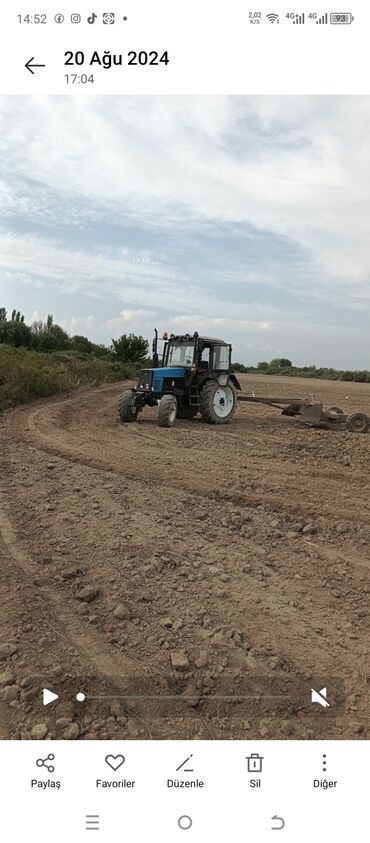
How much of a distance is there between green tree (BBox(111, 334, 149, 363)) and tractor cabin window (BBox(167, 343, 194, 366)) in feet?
72.8

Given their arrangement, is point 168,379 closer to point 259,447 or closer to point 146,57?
point 259,447

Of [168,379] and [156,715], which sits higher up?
[168,379]

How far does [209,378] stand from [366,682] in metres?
9.54

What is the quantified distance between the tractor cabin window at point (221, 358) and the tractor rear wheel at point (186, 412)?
1.17 metres

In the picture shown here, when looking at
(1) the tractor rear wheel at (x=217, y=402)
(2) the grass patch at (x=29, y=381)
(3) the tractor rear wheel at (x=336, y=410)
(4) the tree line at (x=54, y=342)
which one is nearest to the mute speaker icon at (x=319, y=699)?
(1) the tractor rear wheel at (x=217, y=402)

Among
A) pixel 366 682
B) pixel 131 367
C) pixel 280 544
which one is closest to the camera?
pixel 366 682

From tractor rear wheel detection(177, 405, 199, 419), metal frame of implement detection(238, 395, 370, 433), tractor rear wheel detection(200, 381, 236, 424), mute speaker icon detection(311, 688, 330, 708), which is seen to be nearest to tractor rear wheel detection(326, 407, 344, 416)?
metal frame of implement detection(238, 395, 370, 433)

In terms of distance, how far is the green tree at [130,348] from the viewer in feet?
112

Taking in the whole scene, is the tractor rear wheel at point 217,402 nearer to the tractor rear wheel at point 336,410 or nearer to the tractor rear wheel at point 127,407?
the tractor rear wheel at point 127,407

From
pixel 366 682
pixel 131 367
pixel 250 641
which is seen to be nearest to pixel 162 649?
pixel 250 641

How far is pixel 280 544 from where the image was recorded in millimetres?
4504

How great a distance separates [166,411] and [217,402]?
1.53 m

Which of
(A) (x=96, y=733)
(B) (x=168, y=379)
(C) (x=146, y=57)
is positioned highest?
(C) (x=146, y=57)

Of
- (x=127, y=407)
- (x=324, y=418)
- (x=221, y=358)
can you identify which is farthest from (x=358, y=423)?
(x=127, y=407)
